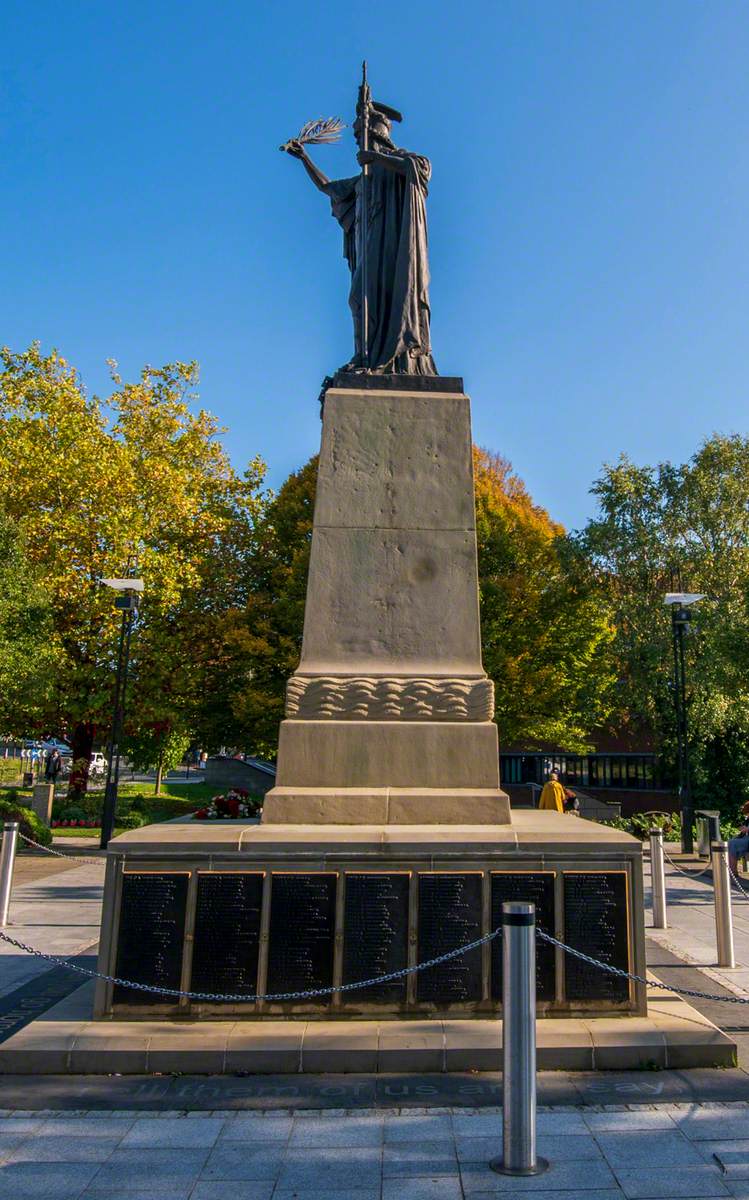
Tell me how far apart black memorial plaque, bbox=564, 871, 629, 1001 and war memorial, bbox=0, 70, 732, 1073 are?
0.05 feet

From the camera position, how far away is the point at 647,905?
14.0 metres

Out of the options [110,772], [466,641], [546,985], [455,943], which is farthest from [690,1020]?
[110,772]

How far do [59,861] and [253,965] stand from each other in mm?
14418

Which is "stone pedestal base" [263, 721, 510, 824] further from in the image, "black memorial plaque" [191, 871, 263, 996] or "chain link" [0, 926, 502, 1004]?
"chain link" [0, 926, 502, 1004]

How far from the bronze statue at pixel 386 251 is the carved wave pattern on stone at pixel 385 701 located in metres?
3.46

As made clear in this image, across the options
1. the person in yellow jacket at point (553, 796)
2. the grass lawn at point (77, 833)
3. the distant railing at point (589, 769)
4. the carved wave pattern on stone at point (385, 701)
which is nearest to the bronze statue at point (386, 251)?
the carved wave pattern on stone at point (385, 701)

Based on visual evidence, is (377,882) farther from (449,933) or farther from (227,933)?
(227,933)

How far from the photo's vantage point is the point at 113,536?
25.8 metres

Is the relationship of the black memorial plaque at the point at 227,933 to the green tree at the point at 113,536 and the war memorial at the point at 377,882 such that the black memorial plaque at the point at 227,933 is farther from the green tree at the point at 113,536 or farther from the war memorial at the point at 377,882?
the green tree at the point at 113,536

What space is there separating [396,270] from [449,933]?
22.2 ft

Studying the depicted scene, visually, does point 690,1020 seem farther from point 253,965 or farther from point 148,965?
point 148,965

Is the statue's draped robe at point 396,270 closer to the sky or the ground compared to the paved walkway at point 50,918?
closer to the sky

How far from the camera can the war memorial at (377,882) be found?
20.0 feet

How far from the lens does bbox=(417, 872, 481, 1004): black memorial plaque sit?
6.54 metres
